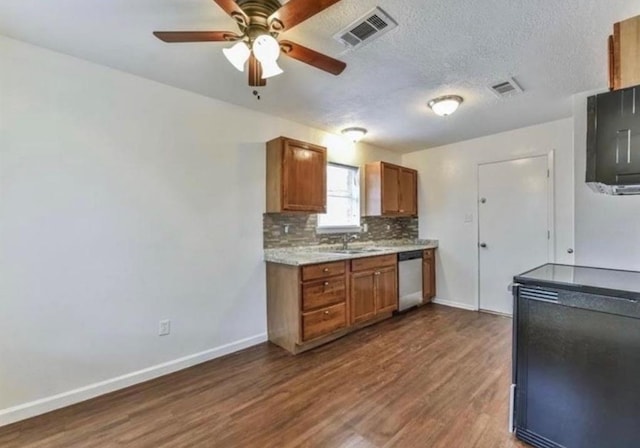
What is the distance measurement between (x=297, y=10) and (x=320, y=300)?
7.85 ft

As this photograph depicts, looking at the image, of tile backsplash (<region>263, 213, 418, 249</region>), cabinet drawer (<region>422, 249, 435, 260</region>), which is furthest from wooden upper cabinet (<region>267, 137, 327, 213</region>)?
cabinet drawer (<region>422, 249, 435, 260</region>)

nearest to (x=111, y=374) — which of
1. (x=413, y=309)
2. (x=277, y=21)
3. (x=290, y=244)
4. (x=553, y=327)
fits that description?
(x=290, y=244)

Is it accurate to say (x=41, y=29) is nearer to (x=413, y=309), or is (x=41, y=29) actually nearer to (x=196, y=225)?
(x=196, y=225)

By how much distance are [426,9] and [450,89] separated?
46.0 inches

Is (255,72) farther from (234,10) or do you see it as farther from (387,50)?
(387,50)

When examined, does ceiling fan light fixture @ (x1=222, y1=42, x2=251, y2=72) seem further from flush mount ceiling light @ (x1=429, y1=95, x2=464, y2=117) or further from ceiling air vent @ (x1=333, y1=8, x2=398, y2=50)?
flush mount ceiling light @ (x1=429, y1=95, x2=464, y2=117)

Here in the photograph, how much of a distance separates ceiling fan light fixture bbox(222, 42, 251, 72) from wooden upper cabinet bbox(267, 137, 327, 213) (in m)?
1.46

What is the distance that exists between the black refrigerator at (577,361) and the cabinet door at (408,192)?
288 centimetres

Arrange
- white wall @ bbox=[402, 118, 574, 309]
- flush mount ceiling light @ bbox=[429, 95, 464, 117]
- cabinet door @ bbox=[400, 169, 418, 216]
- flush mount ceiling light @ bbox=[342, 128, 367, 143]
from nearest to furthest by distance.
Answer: flush mount ceiling light @ bbox=[429, 95, 464, 117] → white wall @ bbox=[402, 118, 574, 309] → flush mount ceiling light @ bbox=[342, 128, 367, 143] → cabinet door @ bbox=[400, 169, 418, 216]

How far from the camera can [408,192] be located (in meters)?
4.77

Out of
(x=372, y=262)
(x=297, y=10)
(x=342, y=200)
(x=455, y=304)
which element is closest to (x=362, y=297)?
(x=372, y=262)

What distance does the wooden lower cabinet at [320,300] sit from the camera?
9.61ft

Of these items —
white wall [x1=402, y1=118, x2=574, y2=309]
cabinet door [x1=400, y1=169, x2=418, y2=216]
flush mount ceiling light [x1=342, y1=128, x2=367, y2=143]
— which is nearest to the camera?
white wall [x1=402, y1=118, x2=574, y2=309]

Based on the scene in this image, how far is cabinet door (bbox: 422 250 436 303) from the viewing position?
14.7ft
